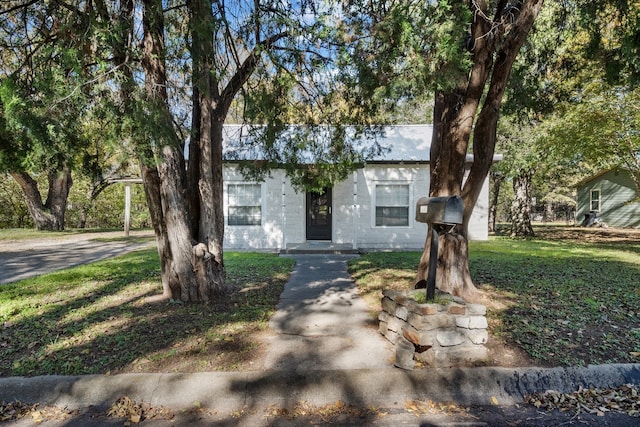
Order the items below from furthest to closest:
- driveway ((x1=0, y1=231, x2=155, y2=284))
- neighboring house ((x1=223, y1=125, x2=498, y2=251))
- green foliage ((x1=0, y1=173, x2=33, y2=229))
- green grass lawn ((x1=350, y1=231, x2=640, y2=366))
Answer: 1. green foliage ((x1=0, y1=173, x2=33, y2=229))
2. neighboring house ((x1=223, y1=125, x2=498, y2=251))
3. driveway ((x1=0, y1=231, x2=155, y2=284))
4. green grass lawn ((x1=350, y1=231, x2=640, y2=366))

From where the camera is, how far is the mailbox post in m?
3.28

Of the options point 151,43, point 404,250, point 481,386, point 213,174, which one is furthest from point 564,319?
point 404,250

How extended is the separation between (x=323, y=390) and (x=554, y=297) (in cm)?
438

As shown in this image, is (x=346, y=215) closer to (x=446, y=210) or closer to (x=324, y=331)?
(x=324, y=331)

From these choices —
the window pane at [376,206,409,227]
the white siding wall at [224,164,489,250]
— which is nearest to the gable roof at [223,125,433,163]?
the white siding wall at [224,164,489,250]

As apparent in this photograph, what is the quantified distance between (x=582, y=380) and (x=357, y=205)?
8819 millimetres

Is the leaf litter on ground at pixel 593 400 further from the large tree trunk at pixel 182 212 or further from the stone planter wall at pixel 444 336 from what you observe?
the large tree trunk at pixel 182 212

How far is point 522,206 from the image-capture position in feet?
53.2

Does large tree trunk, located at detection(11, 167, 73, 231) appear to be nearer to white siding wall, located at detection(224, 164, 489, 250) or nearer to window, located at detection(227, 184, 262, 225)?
window, located at detection(227, 184, 262, 225)

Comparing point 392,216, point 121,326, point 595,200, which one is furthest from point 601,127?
point 595,200

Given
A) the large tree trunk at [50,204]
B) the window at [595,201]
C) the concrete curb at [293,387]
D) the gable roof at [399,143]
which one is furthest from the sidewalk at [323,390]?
the window at [595,201]

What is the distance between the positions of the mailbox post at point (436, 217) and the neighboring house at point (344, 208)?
8020mm

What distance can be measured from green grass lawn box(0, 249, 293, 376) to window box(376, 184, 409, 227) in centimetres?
602

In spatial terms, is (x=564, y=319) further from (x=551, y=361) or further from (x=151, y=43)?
(x=151, y=43)
